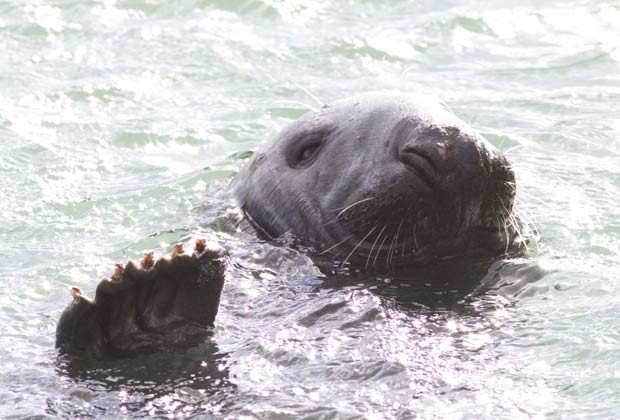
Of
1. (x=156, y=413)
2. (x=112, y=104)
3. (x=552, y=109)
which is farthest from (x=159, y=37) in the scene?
(x=156, y=413)

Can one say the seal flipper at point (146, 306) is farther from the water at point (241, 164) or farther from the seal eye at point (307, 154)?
the seal eye at point (307, 154)

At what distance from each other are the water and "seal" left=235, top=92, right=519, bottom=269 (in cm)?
24

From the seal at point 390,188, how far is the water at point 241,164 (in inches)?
9.4

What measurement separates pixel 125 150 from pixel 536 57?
4277 mm

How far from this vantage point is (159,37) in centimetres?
1455

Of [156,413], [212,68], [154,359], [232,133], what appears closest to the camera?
[156,413]

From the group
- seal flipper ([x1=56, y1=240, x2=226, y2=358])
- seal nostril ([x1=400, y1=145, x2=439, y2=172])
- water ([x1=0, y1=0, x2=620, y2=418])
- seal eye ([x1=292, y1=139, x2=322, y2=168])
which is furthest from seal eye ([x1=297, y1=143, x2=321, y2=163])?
seal flipper ([x1=56, y1=240, x2=226, y2=358])

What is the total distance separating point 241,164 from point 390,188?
330 cm

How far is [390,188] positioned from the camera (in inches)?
295

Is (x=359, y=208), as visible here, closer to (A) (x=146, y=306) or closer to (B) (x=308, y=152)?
(B) (x=308, y=152)

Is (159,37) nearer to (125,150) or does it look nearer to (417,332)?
(125,150)

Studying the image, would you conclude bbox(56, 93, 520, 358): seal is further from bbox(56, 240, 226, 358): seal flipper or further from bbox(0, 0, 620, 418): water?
bbox(0, 0, 620, 418): water

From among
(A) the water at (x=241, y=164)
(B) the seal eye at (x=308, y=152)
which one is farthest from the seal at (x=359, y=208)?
(A) the water at (x=241, y=164)

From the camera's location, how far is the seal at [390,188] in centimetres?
739
